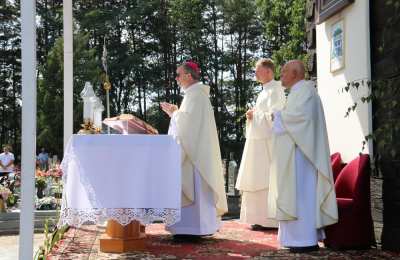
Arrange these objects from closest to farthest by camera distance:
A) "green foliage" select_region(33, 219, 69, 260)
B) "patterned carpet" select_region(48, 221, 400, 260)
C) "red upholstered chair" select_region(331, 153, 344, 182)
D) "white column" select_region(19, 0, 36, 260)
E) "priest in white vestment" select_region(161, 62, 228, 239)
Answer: "white column" select_region(19, 0, 36, 260) → "green foliage" select_region(33, 219, 69, 260) → "patterned carpet" select_region(48, 221, 400, 260) → "priest in white vestment" select_region(161, 62, 228, 239) → "red upholstered chair" select_region(331, 153, 344, 182)

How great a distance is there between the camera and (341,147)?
6207mm

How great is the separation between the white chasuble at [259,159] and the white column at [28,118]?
298 centimetres

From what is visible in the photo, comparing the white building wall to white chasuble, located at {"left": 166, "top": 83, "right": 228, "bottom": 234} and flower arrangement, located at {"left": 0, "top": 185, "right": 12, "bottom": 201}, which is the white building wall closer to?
white chasuble, located at {"left": 166, "top": 83, "right": 228, "bottom": 234}

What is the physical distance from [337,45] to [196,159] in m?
2.13

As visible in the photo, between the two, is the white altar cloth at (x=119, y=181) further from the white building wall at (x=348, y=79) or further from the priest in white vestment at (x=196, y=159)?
the white building wall at (x=348, y=79)

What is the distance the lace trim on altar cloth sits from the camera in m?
4.44

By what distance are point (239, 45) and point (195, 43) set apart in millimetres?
2326

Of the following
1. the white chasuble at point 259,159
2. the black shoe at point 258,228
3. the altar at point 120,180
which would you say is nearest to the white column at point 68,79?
the altar at point 120,180

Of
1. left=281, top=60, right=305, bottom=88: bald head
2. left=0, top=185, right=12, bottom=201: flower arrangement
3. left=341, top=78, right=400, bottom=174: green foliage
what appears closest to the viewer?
left=341, top=78, right=400, bottom=174: green foliage

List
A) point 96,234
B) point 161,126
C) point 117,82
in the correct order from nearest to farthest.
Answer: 1. point 96,234
2. point 161,126
3. point 117,82

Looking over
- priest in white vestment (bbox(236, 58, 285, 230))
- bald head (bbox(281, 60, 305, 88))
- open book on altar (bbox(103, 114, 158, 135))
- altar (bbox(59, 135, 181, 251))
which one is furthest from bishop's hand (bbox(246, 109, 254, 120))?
altar (bbox(59, 135, 181, 251))

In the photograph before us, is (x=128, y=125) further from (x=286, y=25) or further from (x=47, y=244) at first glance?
(x=286, y=25)

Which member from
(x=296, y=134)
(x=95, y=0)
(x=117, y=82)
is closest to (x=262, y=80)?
(x=296, y=134)

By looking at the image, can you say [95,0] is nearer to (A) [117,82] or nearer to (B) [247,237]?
(A) [117,82]
